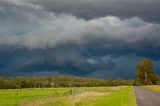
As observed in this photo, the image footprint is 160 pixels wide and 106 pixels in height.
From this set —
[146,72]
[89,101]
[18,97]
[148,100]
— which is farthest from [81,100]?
[146,72]

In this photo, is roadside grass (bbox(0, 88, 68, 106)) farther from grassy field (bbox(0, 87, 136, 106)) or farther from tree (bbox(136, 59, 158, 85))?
tree (bbox(136, 59, 158, 85))

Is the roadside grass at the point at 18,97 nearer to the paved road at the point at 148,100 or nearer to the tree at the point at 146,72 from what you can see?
the paved road at the point at 148,100

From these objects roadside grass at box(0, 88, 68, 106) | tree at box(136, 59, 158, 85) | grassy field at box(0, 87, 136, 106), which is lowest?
roadside grass at box(0, 88, 68, 106)

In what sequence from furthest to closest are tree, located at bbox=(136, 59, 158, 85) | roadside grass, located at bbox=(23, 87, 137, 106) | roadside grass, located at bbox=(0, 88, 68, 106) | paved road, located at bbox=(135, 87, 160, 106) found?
tree, located at bbox=(136, 59, 158, 85)
roadside grass, located at bbox=(0, 88, 68, 106)
roadside grass, located at bbox=(23, 87, 137, 106)
paved road, located at bbox=(135, 87, 160, 106)

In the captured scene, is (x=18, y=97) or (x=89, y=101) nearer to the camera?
(x=89, y=101)

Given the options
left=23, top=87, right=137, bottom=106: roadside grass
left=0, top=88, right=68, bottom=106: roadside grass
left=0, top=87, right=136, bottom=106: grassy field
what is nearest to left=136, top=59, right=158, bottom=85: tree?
left=0, top=88, right=68, bottom=106: roadside grass

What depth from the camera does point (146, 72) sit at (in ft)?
545

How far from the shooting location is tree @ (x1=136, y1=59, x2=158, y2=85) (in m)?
166

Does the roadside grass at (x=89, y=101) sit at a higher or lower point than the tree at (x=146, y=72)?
lower

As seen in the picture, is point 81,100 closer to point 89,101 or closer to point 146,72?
point 89,101

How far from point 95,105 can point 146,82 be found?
135 meters

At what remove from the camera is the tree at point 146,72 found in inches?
6545

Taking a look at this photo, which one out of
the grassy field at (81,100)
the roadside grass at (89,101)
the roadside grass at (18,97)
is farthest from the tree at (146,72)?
the roadside grass at (89,101)

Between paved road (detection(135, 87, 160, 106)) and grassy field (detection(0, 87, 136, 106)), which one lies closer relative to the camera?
paved road (detection(135, 87, 160, 106))
